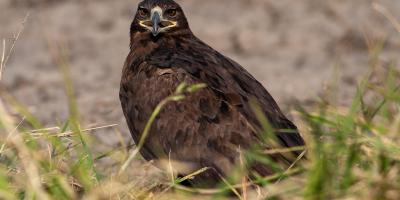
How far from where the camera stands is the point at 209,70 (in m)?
5.93

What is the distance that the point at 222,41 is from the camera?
1062 centimetres

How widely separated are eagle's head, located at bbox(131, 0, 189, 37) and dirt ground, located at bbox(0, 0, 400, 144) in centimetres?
218

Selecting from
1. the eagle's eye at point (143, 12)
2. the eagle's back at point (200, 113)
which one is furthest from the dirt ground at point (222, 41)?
the eagle's back at point (200, 113)

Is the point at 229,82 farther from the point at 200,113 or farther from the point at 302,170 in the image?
the point at 302,170

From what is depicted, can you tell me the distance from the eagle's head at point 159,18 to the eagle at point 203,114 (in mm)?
422

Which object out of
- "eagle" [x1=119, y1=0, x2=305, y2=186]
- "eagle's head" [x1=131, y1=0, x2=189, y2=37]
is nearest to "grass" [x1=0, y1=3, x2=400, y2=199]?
"eagle" [x1=119, y1=0, x2=305, y2=186]

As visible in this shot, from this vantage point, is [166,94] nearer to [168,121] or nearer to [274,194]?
[168,121]

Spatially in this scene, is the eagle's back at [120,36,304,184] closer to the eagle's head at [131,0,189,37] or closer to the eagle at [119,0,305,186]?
the eagle at [119,0,305,186]

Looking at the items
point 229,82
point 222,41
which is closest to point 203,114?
point 229,82

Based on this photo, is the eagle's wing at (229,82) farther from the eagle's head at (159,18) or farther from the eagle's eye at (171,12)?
the eagle's eye at (171,12)

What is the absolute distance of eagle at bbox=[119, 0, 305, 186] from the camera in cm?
559

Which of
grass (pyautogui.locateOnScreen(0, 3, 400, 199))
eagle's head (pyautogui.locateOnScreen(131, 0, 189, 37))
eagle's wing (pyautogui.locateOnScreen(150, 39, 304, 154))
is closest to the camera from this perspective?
grass (pyautogui.locateOnScreen(0, 3, 400, 199))

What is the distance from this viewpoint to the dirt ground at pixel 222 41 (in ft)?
31.0

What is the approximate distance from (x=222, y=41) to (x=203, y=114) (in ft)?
16.2
